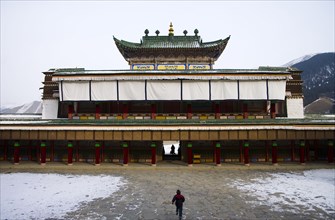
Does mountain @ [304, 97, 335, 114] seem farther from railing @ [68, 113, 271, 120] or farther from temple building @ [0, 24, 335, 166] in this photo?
temple building @ [0, 24, 335, 166]

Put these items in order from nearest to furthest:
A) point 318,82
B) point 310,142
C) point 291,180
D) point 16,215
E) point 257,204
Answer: point 16,215, point 257,204, point 291,180, point 310,142, point 318,82

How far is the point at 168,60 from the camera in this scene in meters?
31.8

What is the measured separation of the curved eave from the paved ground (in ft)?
45.1

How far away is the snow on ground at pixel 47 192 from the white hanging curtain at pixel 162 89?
30.5 feet

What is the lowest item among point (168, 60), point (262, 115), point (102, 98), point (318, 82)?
point (262, 115)

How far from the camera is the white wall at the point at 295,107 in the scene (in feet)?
96.0

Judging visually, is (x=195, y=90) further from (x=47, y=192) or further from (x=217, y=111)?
(x=47, y=192)

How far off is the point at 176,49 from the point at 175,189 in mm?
18451

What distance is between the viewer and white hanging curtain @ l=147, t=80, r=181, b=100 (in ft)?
85.7

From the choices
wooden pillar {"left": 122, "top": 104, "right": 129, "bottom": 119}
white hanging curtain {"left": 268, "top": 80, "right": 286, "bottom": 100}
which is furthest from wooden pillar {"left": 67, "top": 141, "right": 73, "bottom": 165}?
white hanging curtain {"left": 268, "top": 80, "right": 286, "bottom": 100}

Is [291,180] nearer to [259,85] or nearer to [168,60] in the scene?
[259,85]

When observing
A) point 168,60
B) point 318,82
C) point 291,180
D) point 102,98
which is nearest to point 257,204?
point 291,180

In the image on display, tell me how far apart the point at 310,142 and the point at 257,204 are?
593 inches

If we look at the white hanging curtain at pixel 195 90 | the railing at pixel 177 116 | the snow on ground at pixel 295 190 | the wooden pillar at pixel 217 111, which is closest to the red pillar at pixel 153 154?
the railing at pixel 177 116
